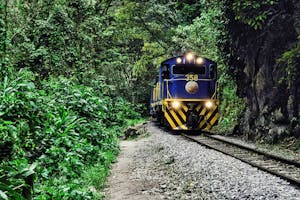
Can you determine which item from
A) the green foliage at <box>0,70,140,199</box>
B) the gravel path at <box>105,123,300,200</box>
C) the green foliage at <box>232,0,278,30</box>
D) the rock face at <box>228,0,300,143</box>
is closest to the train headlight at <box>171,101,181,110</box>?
the rock face at <box>228,0,300,143</box>

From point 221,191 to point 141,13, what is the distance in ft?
84.3

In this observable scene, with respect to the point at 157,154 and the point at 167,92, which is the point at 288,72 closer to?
the point at 157,154

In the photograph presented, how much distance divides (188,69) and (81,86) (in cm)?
612

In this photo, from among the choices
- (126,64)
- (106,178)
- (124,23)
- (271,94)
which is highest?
(124,23)

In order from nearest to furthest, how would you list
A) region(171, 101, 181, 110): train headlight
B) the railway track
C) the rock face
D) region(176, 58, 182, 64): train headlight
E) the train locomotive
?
the railway track → the rock face → region(171, 101, 181, 110): train headlight → the train locomotive → region(176, 58, 182, 64): train headlight

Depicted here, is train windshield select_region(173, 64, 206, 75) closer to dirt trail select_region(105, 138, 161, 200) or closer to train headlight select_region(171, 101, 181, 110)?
train headlight select_region(171, 101, 181, 110)

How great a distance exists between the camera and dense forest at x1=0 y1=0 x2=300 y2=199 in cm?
570

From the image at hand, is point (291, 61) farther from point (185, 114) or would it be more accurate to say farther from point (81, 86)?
point (185, 114)

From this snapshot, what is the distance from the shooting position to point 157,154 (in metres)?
10.3

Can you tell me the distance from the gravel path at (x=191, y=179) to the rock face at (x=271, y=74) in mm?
3081

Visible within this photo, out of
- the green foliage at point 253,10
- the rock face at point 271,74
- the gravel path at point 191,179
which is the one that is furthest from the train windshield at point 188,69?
the gravel path at point 191,179

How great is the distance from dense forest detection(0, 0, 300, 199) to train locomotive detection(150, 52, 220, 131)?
37.7 inches

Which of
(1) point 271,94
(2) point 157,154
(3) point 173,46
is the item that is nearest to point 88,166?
(2) point 157,154

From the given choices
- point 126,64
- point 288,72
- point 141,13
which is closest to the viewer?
point 288,72
